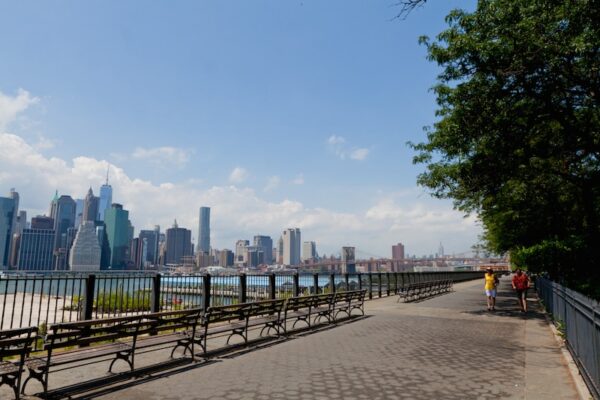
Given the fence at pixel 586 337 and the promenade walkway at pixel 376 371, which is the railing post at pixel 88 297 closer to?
the promenade walkway at pixel 376 371

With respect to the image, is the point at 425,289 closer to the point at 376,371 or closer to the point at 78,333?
A: the point at 376,371

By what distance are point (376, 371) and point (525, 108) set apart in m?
11.4

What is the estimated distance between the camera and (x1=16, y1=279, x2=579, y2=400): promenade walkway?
592cm

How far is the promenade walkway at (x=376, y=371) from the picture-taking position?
5922 mm

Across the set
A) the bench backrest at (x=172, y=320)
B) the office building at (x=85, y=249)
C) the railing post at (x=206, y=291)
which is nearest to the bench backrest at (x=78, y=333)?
the bench backrest at (x=172, y=320)

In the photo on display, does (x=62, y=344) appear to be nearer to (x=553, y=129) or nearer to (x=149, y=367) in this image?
(x=149, y=367)

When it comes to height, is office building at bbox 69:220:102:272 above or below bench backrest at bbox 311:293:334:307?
above

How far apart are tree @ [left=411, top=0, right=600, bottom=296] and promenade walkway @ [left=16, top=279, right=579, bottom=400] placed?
22.5 feet

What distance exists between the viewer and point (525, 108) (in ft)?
47.3

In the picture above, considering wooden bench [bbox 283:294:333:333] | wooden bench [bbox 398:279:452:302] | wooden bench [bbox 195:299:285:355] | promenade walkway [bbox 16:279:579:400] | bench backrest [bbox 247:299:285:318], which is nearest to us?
promenade walkway [bbox 16:279:579:400]

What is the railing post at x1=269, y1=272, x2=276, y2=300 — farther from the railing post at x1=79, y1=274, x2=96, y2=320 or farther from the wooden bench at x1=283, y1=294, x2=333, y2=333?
the railing post at x1=79, y1=274, x2=96, y2=320

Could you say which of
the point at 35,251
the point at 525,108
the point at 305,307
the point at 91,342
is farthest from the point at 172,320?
the point at 35,251

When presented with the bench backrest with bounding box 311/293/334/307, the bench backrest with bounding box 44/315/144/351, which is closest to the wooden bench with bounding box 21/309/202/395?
the bench backrest with bounding box 44/315/144/351

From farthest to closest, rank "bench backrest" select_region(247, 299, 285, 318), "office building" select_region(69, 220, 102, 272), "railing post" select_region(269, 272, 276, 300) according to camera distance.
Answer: "office building" select_region(69, 220, 102, 272), "railing post" select_region(269, 272, 276, 300), "bench backrest" select_region(247, 299, 285, 318)
